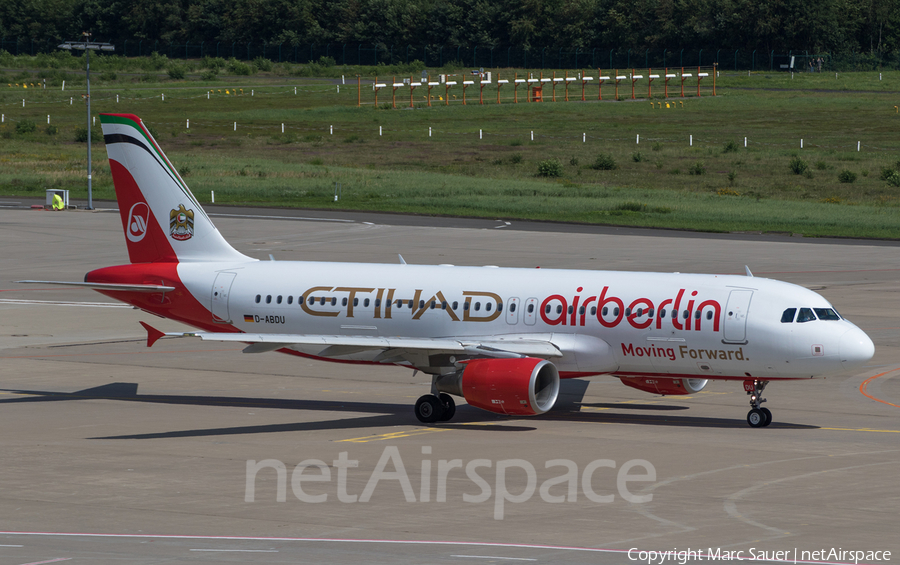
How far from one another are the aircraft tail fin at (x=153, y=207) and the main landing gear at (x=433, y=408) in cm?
893

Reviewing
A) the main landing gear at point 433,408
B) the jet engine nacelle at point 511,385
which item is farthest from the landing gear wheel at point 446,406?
the jet engine nacelle at point 511,385

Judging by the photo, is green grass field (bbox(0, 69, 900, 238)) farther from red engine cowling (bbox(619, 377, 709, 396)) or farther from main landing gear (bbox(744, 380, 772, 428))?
main landing gear (bbox(744, 380, 772, 428))

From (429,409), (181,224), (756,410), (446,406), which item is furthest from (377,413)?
(756,410)

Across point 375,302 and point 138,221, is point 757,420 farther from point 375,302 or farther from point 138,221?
point 138,221

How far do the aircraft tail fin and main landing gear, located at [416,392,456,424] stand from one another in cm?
893

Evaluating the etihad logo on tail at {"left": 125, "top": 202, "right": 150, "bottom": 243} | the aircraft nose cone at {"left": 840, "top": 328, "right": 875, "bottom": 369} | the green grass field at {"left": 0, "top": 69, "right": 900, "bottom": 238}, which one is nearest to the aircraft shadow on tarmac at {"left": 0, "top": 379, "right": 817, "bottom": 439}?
the aircraft nose cone at {"left": 840, "top": 328, "right": 875, "bottom": 369}

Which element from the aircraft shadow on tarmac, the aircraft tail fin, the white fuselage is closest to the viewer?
the white fuselage

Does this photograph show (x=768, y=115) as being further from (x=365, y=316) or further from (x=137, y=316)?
(x=365, y=316)

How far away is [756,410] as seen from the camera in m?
32.3

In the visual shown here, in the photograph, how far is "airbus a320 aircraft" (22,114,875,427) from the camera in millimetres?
31375

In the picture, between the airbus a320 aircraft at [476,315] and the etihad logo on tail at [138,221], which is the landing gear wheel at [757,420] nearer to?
the airbus a320 aircraft at [476,315]

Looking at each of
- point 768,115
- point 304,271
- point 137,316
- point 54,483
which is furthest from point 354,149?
point 54,483

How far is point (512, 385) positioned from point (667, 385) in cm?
554

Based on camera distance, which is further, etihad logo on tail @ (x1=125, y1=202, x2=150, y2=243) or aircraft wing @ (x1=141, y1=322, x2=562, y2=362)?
etihad logo on tail @ (x1=125, y1=202, x2=150, y2=243)
